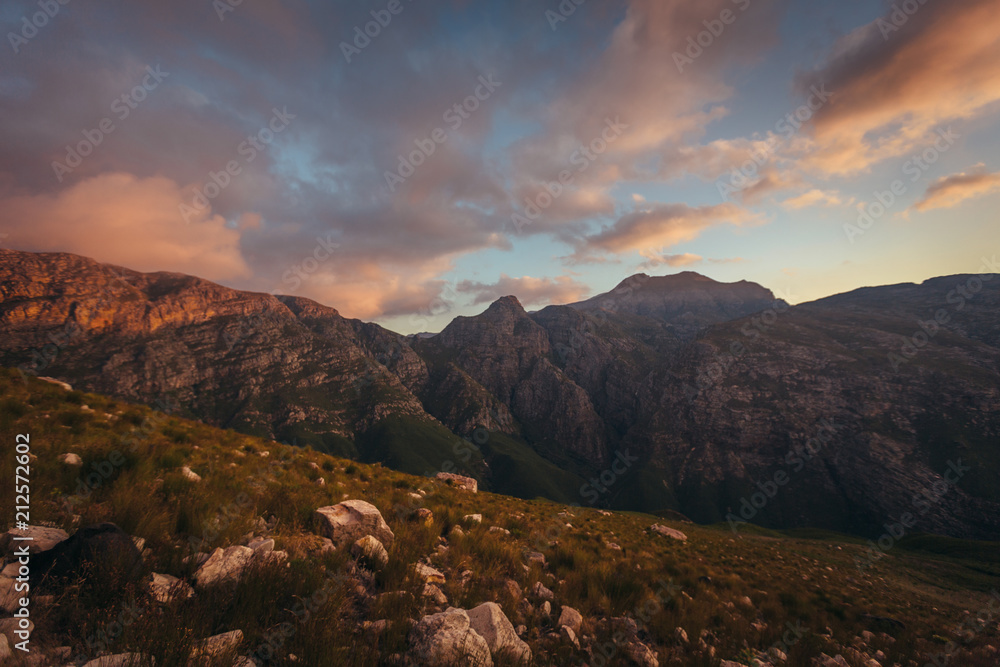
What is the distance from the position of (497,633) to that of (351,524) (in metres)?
3.89

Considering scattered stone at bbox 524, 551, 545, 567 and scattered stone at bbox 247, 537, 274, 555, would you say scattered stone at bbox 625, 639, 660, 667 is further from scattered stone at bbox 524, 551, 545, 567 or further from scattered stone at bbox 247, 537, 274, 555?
scattered stone at bbox 247, 537, 274, 555

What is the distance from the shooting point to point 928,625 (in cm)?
1476

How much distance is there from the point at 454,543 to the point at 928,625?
69.3 ft

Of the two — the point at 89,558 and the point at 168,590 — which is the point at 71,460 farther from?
the point at 168,590

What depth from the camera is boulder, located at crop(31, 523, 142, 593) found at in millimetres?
3916

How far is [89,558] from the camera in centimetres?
418

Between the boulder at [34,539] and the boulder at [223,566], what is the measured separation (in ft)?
5.25

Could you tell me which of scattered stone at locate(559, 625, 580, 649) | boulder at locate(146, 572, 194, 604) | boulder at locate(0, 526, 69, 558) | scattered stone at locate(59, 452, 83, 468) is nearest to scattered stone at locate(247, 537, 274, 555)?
boulder at locate(146, 572, 194, 604)

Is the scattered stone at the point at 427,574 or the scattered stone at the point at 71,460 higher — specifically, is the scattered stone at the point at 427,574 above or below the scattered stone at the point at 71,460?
below

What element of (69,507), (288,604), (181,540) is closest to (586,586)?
(288,604)

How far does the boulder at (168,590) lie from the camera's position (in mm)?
4037

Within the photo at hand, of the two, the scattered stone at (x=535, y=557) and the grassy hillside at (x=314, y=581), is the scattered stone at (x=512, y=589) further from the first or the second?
the scattered stone at (x=535, y=557)

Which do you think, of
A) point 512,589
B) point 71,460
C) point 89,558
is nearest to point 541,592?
point 512,589

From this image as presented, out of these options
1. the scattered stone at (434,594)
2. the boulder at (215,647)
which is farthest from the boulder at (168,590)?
the scattered stone at (434,594)
